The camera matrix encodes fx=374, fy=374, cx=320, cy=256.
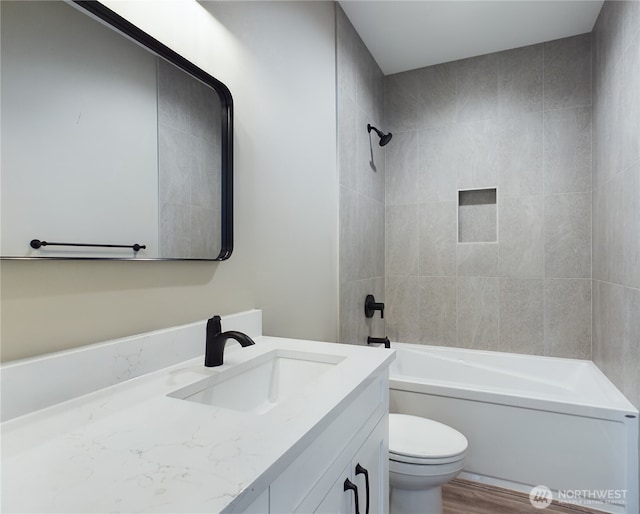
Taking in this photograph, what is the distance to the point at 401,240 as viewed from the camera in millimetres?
3078

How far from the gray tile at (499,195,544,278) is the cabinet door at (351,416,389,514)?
1.98 metres

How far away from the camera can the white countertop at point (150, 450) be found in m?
0.48

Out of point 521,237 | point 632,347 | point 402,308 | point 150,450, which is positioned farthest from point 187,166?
point 521,237

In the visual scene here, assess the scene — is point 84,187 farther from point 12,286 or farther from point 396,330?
point 396,330

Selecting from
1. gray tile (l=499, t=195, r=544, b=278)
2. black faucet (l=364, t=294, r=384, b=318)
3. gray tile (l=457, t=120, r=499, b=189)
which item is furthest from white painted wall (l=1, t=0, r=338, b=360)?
gray tile (l=499, t=195, r=544, b=278)

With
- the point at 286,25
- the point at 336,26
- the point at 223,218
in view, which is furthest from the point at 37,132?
the point at 336,26

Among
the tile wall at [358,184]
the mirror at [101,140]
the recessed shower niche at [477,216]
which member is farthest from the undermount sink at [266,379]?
the recessed shower niche at [477,216]

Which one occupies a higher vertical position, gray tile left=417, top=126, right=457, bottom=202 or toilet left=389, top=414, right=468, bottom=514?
gray tile left=417, top=126, right=457, bottom=202

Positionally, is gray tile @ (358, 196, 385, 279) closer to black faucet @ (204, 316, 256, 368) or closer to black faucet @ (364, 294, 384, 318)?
black faucet @ (364, 294, 384, 318)

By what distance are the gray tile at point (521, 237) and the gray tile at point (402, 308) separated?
683 mm

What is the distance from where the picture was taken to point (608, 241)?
6.86ft

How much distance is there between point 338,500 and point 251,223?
96 cm

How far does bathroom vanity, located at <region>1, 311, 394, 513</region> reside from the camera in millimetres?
502

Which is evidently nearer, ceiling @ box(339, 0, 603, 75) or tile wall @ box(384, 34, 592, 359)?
ceiling @ box(339, 0, 603, 75)
